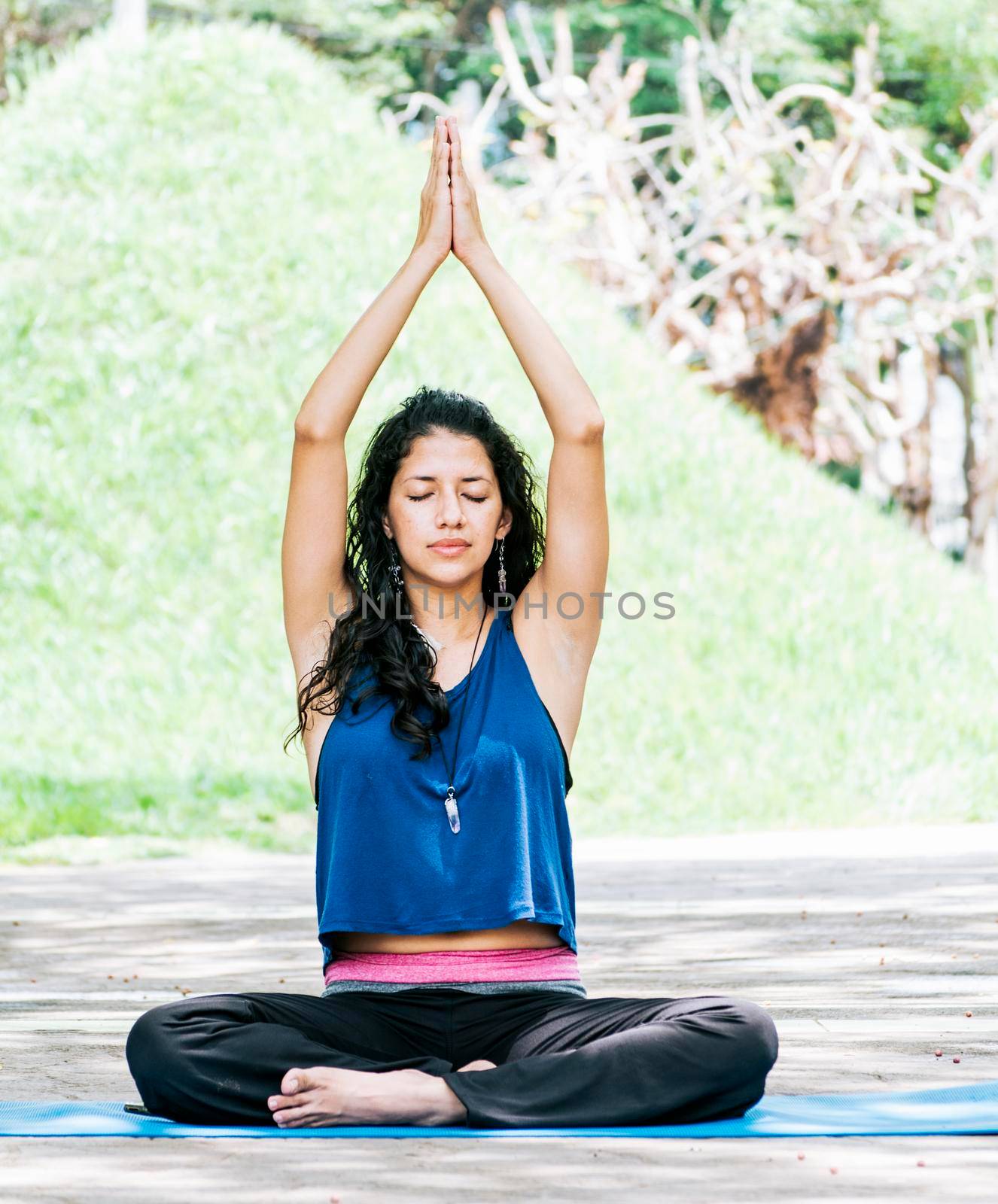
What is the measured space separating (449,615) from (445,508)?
0.18 m

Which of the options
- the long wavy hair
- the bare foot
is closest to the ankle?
the bare foot

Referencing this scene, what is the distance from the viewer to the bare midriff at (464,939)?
9.07ft

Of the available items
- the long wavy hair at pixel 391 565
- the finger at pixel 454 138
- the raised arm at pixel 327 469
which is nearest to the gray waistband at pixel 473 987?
the long wavy hair at pixel 391 565

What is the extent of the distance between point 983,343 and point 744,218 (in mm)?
2281

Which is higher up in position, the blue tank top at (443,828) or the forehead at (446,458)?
the forehead at (446,458)

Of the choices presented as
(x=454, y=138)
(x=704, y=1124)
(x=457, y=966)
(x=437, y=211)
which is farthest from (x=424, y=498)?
(x=704, y=1124)

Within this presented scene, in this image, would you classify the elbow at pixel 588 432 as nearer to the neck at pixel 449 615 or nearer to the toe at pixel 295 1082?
the neck at pixel 449 615

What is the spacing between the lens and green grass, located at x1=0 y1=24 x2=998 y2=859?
829 cm

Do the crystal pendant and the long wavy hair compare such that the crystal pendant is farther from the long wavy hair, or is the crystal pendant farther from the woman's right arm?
the woman's right arm

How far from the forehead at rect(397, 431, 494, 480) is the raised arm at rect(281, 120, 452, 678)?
11 centimetres

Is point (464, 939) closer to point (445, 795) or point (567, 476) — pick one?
point (445, 795)

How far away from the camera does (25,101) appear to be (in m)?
13.4

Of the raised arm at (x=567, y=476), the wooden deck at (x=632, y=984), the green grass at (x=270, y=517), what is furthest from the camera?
the green grass at (x=270, y=517)

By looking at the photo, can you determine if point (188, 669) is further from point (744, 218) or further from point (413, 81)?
point (413, 81)
